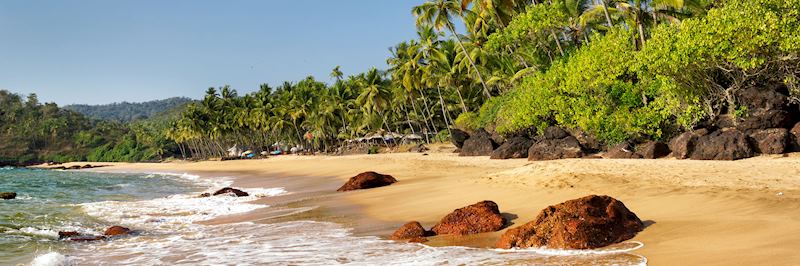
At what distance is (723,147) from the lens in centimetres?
1778

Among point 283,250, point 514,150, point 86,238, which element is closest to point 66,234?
point 86,238

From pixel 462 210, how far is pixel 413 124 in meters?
57.1

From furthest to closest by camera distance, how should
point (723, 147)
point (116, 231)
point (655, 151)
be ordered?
point (655, 151)
point (723, 147)
point (116, 231)

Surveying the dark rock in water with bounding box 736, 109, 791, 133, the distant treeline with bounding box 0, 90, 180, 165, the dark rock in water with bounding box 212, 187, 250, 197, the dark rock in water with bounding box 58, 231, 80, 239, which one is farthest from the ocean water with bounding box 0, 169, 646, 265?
the distant treeline with bounding box 0, 90, 180, 165

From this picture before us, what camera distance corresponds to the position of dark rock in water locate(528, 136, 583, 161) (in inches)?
950

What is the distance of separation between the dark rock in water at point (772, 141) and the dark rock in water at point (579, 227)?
1280 centimetres

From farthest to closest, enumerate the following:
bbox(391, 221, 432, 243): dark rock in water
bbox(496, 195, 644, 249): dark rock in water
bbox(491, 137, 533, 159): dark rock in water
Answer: bbox(491, 137, 533, 159): dark rock in water, bbox(391, 221, 432, 243): dark rock in water, bbox(496, 195, 644, 249): dark rock in water

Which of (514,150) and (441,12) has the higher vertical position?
(441,12)

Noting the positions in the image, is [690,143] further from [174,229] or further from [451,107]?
[451,107]

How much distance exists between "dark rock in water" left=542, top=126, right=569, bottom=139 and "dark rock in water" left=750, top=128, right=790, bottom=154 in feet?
30.4

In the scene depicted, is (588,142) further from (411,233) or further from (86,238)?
(86,238)

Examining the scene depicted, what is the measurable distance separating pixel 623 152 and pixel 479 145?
35.5 ft

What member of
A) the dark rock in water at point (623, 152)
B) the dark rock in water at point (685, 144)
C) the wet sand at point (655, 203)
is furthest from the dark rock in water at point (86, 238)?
the dark rock in water at point (623, 152)

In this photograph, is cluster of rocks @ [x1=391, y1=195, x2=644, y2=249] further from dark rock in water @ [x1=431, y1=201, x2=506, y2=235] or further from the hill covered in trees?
the hill covered in trees
